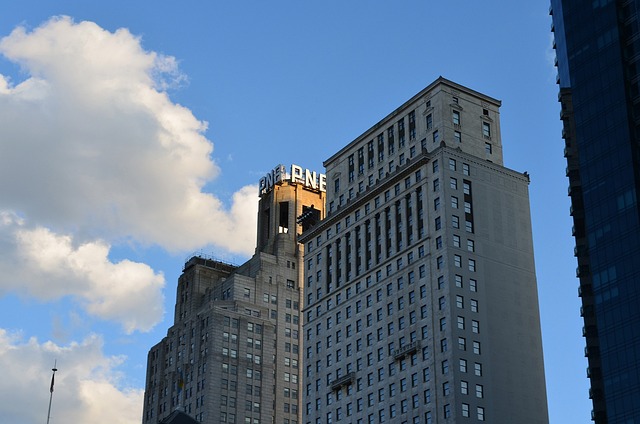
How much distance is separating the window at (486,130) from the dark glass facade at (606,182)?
29.0 meters

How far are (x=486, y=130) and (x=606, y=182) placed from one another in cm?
4699

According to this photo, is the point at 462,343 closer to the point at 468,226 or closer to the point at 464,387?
the point at 464,387

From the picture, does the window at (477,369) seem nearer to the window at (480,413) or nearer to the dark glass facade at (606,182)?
the window at (480,413)

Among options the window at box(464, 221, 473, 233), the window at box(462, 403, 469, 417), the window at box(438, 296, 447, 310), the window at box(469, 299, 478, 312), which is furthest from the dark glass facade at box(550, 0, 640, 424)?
the window at box(438, 296, 447, 310)

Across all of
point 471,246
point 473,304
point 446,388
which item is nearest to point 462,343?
point 473,304

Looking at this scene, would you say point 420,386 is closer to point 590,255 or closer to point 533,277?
point 533,277

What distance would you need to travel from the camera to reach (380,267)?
178m

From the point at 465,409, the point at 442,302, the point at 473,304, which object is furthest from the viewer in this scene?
A: the point at 473,304

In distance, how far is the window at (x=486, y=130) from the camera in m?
182

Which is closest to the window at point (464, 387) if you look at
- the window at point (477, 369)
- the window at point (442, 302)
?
the window at point (477, 369)

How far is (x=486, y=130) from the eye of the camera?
600ft

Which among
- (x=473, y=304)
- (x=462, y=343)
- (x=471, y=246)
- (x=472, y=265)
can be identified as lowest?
(x=462, y=343)

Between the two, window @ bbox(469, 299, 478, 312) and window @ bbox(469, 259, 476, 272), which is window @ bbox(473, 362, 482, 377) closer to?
window @ bbox(469, 299, 478, 312)

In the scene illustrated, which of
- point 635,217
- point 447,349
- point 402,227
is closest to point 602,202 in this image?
point 635,217
